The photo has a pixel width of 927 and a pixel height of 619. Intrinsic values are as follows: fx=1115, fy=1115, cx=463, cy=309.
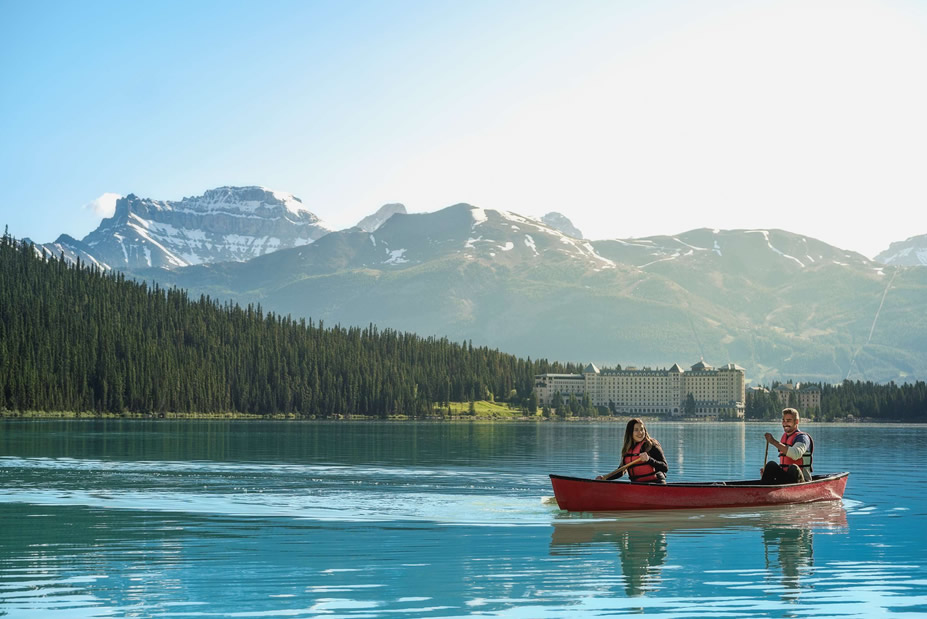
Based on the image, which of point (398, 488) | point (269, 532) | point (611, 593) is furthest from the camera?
point (398, 488)

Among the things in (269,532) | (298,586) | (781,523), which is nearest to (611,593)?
(298,586)

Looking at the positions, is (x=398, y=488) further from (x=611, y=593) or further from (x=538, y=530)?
(x=611, y=593)

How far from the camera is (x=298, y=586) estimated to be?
93.7 feet

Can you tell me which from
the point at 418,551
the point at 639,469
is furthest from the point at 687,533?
the point at 418,551

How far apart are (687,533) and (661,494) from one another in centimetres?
485

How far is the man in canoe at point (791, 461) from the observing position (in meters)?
48.3

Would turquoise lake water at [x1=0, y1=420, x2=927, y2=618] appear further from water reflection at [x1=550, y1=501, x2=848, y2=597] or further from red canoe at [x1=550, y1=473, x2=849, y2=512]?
red canoe at [x1=550, y1=473, x2=849, y2=512]

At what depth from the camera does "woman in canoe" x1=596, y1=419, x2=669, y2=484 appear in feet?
148

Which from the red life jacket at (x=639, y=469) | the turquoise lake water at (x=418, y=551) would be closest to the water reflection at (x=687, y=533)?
the turquoise lake water at (x=418, y=551)

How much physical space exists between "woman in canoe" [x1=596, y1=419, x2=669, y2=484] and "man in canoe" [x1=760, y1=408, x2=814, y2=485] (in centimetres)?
598

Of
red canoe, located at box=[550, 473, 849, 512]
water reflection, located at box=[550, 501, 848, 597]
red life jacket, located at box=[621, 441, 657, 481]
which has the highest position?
red life jacket, located at box=[621, 441, 657, 481]

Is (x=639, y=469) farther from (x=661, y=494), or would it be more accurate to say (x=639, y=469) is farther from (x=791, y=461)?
(x=791, y=461)

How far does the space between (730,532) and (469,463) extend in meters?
44.6

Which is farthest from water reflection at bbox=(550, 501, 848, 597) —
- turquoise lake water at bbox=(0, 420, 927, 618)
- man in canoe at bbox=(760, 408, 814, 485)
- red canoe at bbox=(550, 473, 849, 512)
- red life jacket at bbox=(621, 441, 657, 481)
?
red life jacket at bbox=(621, 441, 657, 481)
